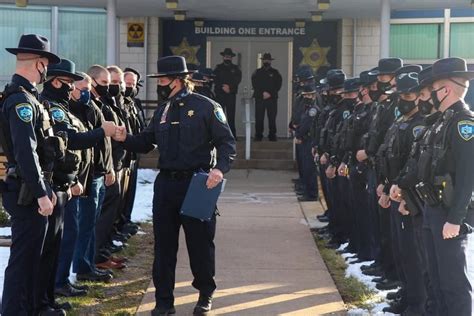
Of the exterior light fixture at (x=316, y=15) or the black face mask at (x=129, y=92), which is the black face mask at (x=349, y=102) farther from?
the exterior light fixture at (x=316, y=15)

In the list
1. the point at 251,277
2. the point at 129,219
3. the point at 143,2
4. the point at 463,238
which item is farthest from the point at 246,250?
the point at 143,2

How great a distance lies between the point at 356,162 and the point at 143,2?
8.00 metres

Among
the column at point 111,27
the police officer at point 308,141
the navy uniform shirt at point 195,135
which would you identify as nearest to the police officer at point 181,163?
the navy uniform shirt at point 195,135

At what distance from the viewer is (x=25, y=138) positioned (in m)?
5.20

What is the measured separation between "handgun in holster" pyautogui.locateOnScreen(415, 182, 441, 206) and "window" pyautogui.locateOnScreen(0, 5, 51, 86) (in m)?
13.5

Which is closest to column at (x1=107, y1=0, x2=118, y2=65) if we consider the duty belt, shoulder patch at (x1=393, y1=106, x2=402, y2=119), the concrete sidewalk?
the concrete sidewalk

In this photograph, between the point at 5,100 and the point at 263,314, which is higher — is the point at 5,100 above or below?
above

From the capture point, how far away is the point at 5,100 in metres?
5.29

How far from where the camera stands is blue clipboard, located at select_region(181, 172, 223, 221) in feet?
20.0

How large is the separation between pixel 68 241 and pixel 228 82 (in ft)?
33.7

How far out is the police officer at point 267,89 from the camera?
666 inches

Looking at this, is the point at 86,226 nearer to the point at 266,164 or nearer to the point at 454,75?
the point at 454,75

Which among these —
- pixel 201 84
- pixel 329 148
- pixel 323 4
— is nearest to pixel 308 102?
pixel 201 84

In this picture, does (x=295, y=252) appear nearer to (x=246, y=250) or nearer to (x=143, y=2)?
(x=246, y=250)
